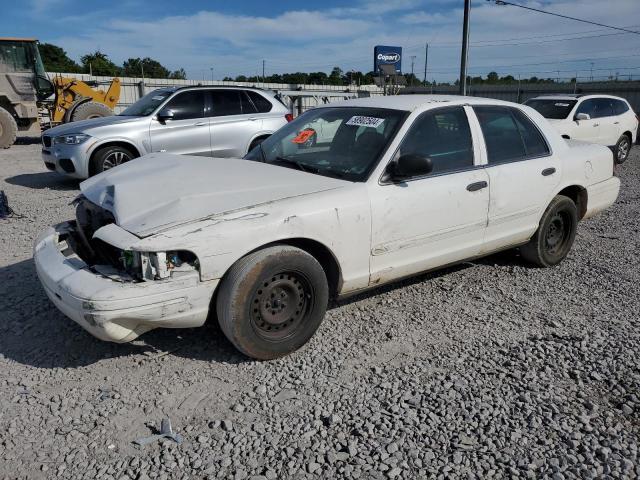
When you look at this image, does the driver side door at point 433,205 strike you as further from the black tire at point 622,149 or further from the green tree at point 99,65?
the green tree at point 99,65

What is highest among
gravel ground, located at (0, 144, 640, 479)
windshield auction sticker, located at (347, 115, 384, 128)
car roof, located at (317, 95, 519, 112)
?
car roof, located at (317, 95, 519, 112)

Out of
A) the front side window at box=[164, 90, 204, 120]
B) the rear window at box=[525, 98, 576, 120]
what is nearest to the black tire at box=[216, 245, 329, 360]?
the front side window at box=[164, 90, 204, 120]

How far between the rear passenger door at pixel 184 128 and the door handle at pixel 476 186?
600 centimetres

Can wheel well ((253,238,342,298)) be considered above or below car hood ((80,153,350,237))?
below

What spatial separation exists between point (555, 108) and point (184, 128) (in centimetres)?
844

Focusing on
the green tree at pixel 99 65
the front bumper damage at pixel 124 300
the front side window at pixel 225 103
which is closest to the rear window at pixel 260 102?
the front side window at pixel 225 103

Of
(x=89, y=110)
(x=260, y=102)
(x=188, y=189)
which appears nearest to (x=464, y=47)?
(x=260, y=102)

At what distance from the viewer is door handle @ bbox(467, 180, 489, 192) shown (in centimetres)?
419

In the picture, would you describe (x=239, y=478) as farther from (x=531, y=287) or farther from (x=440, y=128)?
(x=531, y=287)

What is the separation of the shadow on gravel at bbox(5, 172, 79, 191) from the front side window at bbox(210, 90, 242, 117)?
9.11 ft

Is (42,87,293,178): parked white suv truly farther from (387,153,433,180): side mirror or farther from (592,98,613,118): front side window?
(592,98,613,118): front side window

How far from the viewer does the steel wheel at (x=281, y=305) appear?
3293 millimetres

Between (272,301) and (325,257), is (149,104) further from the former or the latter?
(272,301)

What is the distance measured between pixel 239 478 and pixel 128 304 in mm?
1098
